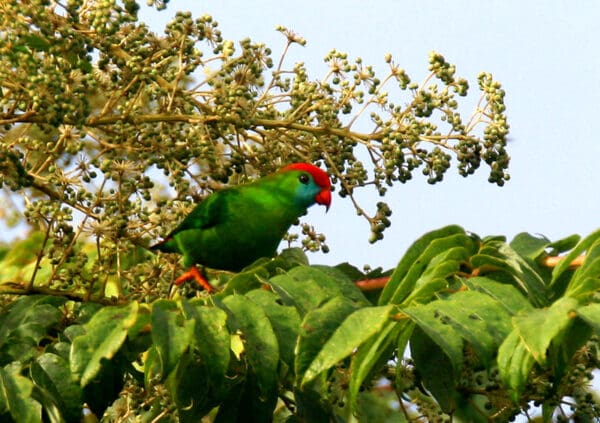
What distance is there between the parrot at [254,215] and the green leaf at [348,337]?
1.67m

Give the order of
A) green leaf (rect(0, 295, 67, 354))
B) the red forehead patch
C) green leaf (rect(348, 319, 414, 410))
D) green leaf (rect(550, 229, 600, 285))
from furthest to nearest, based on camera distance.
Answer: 1. the red forehead patch
2. green leaf (rect(0, 295, 67, 354))
3. green leaf (rect(550, 229, 600, 285))
4. green leaf (rect(348, 319, 414, 410))

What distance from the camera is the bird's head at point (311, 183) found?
4346 mm

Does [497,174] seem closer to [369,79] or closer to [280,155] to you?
[369,79]

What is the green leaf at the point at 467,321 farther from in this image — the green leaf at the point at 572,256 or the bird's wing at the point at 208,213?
the bird's wing at the point at 208,213

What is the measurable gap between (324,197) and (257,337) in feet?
5.98

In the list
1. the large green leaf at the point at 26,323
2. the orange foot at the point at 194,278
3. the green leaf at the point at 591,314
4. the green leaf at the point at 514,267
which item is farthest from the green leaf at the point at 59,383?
the green leaf at the point at 591,314

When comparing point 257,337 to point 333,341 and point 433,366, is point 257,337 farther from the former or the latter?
point 433,366

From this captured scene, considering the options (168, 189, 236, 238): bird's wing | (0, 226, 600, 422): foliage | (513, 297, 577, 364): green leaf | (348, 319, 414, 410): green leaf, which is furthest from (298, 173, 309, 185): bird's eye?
(513, 297, 577, 364): green leaf

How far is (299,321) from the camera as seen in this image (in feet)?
9.20

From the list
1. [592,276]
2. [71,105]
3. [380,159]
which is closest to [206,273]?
[380,159]

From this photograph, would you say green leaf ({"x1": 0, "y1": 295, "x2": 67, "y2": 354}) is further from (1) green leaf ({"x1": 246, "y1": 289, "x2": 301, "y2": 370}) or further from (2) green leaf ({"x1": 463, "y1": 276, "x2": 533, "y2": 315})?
(2) green leaf ({"x1": 463, "y1": 276, "x2": 533, "y2": 315})

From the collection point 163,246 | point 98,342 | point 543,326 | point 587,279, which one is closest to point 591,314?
point 543,326

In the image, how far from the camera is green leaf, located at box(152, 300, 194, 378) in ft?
8.50

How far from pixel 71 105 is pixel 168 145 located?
0.50 m
